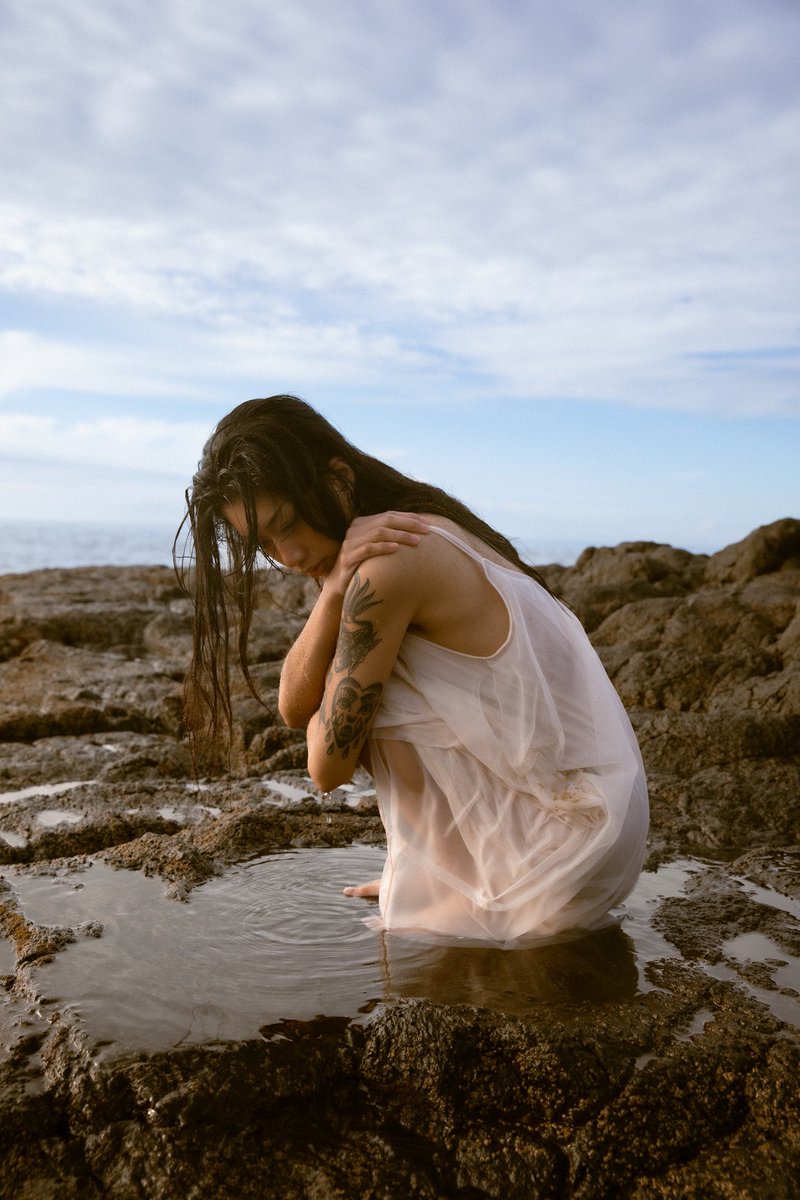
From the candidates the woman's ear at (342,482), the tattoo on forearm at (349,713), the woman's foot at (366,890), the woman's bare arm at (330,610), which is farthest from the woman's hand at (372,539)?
the woman's foot at (366,890)

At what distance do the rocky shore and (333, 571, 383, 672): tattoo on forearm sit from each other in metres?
0.80

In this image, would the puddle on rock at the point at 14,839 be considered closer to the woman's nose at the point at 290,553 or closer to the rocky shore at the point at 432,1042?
the rocky shore at the point at 432,1042

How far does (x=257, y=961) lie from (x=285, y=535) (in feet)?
3.68

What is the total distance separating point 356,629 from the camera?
2578 millimetres

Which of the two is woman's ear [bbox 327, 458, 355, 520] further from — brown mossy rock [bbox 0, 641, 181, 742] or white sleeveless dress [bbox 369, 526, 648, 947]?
brown mossy rock [bbox 0, 641, 181, 742]

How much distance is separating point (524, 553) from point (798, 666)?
229 cm

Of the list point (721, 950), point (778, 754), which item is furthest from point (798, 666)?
point (721, 950)

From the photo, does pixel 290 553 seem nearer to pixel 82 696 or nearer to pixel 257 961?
pixel 257 961

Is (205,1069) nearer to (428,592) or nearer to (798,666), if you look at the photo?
(428,592)

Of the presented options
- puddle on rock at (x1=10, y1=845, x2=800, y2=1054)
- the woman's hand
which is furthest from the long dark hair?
puddle on rock at (x1=10, y1=845, x2=800, y2=1054)

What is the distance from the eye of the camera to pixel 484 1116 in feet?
6.28

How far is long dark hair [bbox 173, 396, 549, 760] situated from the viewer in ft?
8.71

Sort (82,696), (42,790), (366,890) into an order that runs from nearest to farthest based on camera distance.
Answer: (366,890) < (42,790) < (82,696)

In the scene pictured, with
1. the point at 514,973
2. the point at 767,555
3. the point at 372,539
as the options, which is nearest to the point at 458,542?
the point at 372,539
